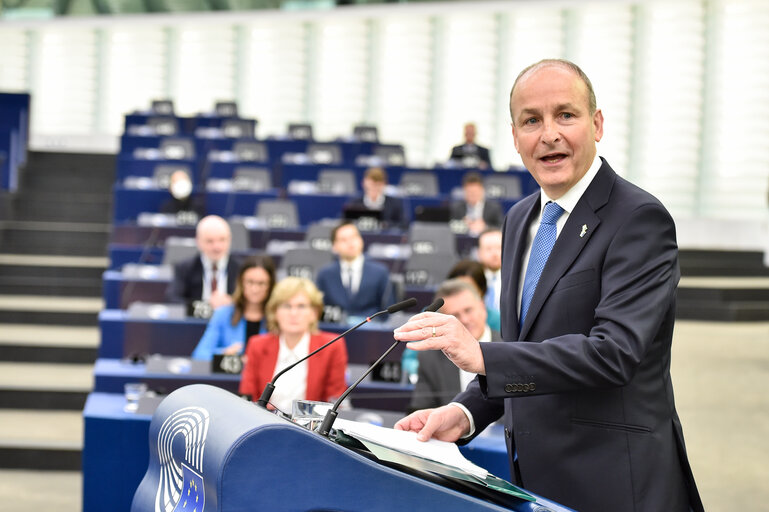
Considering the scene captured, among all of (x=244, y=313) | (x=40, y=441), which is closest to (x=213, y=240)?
(x=244, y=313)

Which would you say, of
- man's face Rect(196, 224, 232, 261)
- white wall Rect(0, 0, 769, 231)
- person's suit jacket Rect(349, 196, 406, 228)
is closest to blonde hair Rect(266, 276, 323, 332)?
man's face Rect(196, 224, 232, 261)

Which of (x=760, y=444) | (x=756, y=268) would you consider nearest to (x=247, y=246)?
(x=760, y=444)

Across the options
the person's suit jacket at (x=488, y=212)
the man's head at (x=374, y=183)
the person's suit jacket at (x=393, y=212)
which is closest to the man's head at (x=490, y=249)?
the person's suit jacket at (x=488, y=212)

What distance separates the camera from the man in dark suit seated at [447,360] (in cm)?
370

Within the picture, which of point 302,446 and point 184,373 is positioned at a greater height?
point 302,446

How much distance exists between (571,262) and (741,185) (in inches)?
457

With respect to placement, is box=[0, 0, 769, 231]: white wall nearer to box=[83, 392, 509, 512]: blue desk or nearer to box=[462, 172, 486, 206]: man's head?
box=[462, 172, 486, 206]: man's head

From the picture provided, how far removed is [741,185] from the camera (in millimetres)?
12141

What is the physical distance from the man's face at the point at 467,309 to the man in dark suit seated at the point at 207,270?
2.36 m

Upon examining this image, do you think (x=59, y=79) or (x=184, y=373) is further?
(x=59, y=79)

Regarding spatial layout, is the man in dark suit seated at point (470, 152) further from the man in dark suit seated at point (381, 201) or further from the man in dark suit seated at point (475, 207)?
the man in dark suit seated at point (381, 201)

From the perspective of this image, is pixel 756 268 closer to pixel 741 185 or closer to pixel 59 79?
pixel 741 185

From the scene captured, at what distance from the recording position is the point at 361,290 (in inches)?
237

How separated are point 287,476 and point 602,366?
45 cm
